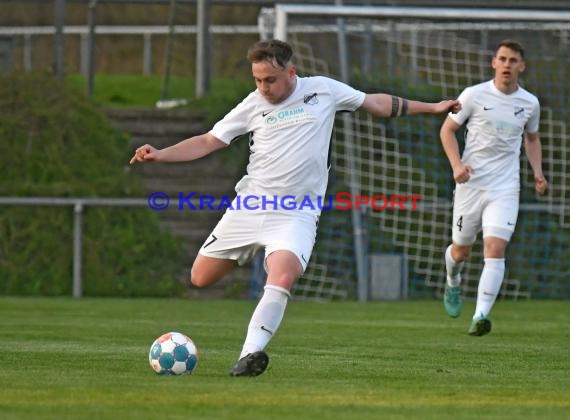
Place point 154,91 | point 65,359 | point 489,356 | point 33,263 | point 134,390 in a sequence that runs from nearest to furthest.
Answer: point 134,390 < point 65,359 < point 489,356 < point 33,263 < point 154,91

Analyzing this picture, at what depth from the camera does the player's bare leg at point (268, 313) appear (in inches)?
320

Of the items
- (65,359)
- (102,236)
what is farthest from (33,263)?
(65,359)

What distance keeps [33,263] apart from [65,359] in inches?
352

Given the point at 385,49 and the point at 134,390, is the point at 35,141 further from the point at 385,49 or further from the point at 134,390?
the point at 134,390

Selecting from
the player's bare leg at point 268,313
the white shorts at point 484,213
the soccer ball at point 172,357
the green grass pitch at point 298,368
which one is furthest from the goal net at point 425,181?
the soccer ball at point 172,357

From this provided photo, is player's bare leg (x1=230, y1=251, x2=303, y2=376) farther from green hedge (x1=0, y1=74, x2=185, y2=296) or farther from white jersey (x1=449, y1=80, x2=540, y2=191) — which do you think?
green hedge (x1=0, y1=74, x2=185, y2=296)

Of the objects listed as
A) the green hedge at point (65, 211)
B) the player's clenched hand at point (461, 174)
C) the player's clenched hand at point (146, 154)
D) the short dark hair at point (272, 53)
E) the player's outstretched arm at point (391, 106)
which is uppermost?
the short dark hair at point (272, 53)

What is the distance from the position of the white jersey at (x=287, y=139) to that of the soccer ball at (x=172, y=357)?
41.5 inches

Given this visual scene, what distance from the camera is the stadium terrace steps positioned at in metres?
18.9

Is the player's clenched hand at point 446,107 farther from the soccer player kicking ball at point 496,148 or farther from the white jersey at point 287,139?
the soccer player kicking ball at point 496,148

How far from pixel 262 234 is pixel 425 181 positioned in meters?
10.3

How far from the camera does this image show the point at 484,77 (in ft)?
62.0

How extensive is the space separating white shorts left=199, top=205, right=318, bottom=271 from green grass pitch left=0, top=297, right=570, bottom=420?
66cm

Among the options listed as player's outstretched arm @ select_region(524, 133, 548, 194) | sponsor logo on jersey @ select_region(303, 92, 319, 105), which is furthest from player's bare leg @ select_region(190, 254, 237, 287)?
player's outstretched arm @ select_region(524, 133, 548, 194)
